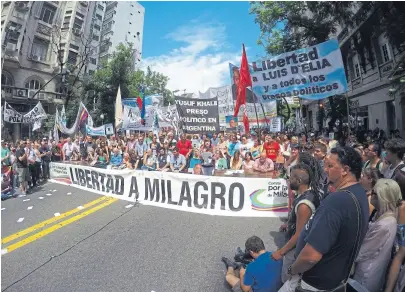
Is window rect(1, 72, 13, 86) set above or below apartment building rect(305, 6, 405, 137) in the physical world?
above

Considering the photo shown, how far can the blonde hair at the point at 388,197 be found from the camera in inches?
110

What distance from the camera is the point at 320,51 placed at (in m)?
7.51

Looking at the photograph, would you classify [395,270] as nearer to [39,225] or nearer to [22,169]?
[39,225]

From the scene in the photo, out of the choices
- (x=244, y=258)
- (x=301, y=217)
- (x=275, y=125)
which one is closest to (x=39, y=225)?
(x=244, y=258)

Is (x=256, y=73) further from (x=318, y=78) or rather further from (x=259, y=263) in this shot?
(x=259, y=263)

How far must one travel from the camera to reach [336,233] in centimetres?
194

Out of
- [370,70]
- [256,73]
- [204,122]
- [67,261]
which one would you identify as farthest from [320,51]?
[370,70]

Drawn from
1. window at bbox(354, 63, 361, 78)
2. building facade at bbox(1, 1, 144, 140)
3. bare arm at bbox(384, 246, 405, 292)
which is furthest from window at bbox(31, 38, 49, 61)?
bare arm at bbox(384, 246, 405, 292)

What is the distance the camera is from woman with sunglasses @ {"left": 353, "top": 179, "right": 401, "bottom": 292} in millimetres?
2652

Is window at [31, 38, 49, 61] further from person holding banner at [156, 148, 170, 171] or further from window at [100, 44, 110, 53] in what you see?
person holding banner at [156, 148, 170, 171]

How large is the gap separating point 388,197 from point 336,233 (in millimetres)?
1245

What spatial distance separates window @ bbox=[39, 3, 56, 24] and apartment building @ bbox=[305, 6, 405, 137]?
32896mm

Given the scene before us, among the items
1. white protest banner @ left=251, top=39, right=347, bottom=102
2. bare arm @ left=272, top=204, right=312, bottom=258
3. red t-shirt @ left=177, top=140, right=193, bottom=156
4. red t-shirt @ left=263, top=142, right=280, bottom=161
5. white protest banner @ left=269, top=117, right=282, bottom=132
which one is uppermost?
white protest banner @ left=251, top=39, right=347, bottom=102

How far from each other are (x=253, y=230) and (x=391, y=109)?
17.2m
